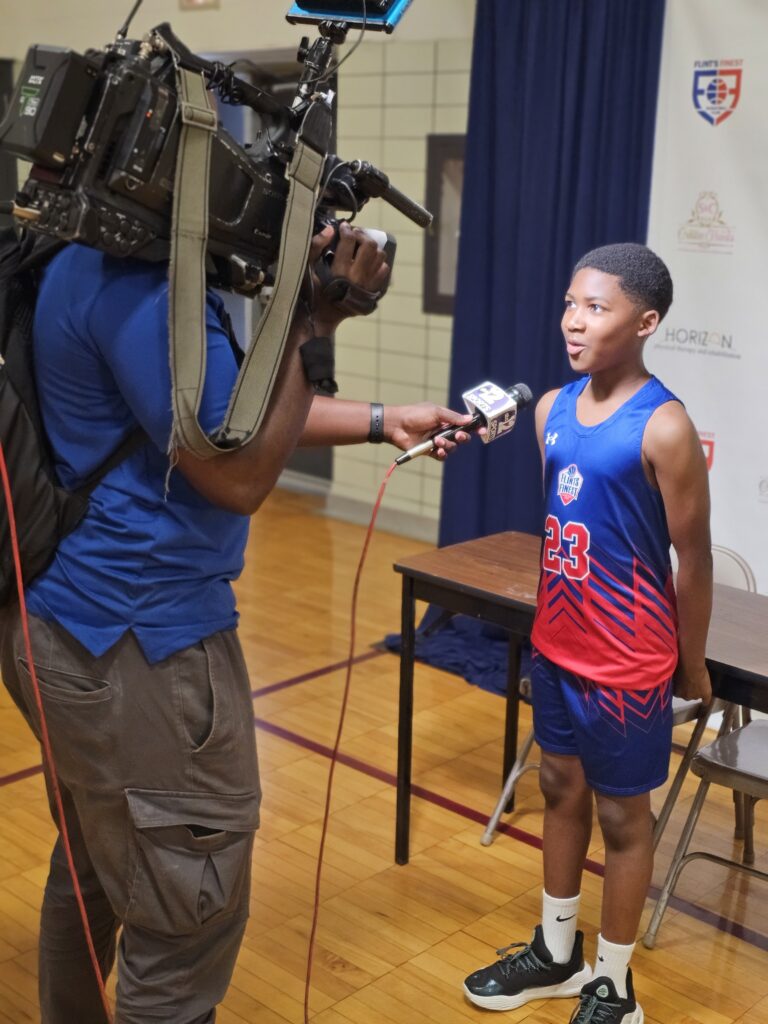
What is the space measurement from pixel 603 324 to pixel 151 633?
1.11 meters

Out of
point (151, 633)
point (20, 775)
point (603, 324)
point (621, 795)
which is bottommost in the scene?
point (20, 775)

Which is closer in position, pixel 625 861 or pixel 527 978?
pixel 625 861

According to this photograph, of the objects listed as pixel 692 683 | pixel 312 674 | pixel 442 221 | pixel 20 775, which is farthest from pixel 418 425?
pixel 442 221

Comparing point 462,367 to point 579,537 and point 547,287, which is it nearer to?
point 547,287

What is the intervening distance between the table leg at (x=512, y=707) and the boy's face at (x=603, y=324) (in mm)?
1239

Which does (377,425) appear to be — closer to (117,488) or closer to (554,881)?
(117,488)

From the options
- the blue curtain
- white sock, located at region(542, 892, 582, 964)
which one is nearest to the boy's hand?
white sock, located at region(542, 892, 582, 964)

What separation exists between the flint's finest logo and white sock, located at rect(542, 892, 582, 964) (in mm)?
2713

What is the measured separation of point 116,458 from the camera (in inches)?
63.6

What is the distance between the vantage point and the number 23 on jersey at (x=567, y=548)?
2314 millimetres

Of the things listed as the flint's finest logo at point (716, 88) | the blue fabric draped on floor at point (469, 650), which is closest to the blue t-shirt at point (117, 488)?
the blue fabric draped on floor at point (469, 650)

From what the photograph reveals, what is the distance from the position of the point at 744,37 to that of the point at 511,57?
0.97 metres

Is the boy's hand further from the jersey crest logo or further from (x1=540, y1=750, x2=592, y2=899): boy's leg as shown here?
the jersey crest logo

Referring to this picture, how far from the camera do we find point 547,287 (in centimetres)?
458
